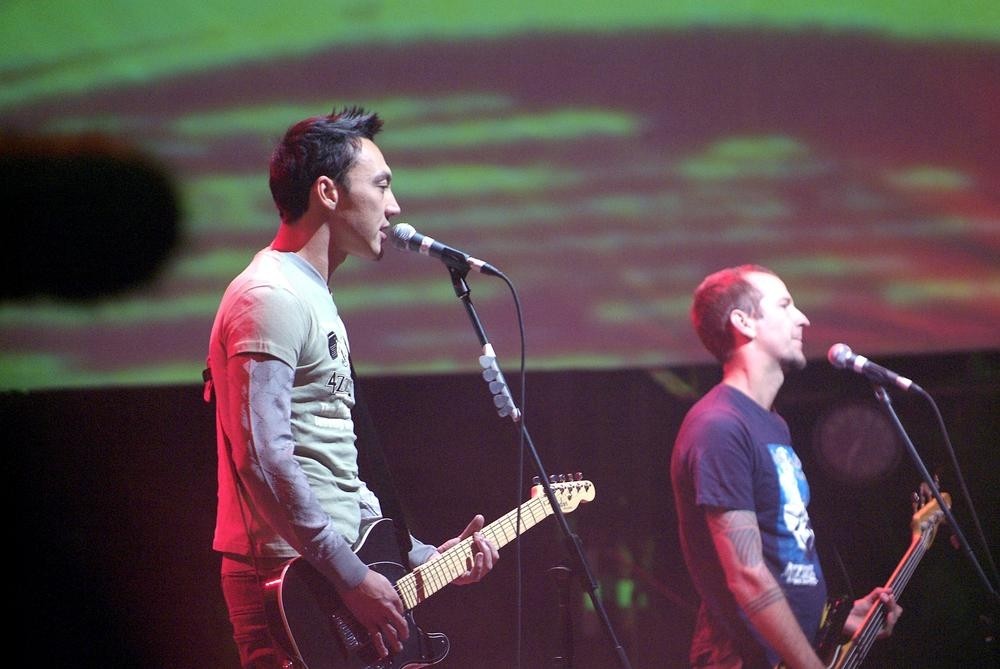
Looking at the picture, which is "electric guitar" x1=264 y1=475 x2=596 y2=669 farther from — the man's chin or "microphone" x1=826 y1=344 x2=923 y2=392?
"microphone" x1=826 y1=344 x2=923 y2=392

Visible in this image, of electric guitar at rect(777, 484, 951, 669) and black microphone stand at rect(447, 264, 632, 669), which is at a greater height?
black microphone stand at rect(447, 264, 632, 669)

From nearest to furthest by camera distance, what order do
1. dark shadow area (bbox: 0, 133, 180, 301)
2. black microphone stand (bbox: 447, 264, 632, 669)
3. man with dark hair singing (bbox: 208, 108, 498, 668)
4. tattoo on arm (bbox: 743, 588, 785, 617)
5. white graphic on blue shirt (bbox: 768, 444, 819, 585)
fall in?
1. man with dark hair singing (bbox: 208, 108, 498, 668)
2. black microphone stand (bbox: 447, 264, 632, 669)
3. tattoo on arm (bbox: 743, 588, 785, 617)
4. white graphic on blue shirt (bbox: 768, 444, 819, 585)
5. dark shadow area (bbox: 0, 133, 180, 301)

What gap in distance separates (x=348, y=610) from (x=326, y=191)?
0.96 metres

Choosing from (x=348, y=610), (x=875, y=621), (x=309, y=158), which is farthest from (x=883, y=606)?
(x=309, y=158)

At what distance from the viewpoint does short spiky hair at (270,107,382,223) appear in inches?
96.0

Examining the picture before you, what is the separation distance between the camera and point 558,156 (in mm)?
3764

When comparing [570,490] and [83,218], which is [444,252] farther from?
[83,218]

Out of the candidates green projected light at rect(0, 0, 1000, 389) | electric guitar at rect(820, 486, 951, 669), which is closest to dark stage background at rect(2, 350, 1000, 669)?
green projected light at rect(0, 0, 1000, 389)

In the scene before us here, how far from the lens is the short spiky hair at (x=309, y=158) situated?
8.00 feet

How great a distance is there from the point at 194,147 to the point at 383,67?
71 cm

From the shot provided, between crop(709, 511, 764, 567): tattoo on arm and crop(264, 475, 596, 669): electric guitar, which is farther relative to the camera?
crop(709, 511, 764, 567): tattoo on arm

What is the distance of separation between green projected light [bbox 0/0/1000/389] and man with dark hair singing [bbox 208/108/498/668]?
1.18m

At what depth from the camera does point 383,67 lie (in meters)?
3.65

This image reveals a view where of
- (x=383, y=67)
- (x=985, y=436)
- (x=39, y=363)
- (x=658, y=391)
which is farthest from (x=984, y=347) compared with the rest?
(x=39, y=363)
